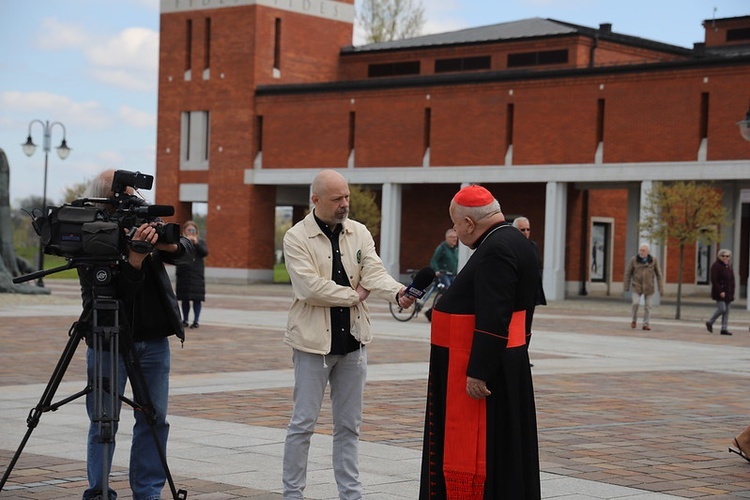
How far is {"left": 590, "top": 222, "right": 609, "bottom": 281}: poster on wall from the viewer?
164 feet

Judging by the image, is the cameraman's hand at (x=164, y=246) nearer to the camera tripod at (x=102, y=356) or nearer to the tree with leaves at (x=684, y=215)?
the camera tripod at (x=102, y=356)

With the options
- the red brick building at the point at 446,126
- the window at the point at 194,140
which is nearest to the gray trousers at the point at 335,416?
the red brick building at the point at 446,126

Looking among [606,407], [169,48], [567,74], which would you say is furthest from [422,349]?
[169,48]

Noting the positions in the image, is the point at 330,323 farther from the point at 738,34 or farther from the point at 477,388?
the point at 738,34

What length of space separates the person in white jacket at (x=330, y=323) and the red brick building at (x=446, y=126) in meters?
35.1

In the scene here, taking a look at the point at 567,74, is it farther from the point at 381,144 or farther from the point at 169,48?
the point at 169,48

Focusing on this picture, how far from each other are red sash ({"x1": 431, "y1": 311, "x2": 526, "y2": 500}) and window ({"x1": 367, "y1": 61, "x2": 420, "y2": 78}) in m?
50.3

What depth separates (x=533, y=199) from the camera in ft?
163

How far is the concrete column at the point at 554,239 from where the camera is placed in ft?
146

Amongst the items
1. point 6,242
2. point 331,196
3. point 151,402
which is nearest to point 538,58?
point 6,242

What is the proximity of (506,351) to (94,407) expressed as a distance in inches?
80.9

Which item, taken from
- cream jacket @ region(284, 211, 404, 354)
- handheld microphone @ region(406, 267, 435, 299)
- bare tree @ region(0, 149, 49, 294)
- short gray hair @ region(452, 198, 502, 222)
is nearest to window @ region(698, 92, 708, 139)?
bare tree @ region(0, 149, 49, 294)

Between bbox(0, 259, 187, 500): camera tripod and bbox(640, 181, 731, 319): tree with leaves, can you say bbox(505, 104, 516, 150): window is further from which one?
bbox(0, 259, 187, 500): camera tripod

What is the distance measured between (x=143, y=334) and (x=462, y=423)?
1.80 m
